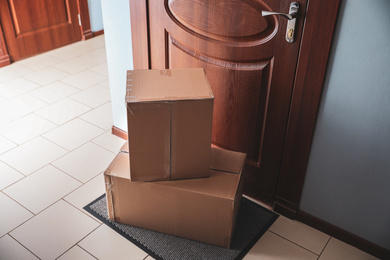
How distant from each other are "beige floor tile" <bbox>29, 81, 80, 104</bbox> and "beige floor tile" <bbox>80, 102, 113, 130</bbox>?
0.38m

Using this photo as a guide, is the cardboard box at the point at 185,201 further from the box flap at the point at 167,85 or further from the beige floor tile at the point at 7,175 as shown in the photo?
the beige floor tile at the point at 7,175

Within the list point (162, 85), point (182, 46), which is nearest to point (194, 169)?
point (162, 85)

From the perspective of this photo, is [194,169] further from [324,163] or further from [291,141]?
[324,163]

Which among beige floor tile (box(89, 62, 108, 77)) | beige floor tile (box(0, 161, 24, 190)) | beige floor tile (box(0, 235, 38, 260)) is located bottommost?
beige floor tile (box(0, 235, 38, 260))

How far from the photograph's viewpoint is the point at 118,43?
92.4 inches

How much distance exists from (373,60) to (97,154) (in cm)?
174

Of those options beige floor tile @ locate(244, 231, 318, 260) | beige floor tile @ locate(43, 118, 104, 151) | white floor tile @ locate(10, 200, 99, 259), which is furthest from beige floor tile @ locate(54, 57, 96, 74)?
beige floor tile @ locate(244, 231, 318, 260)

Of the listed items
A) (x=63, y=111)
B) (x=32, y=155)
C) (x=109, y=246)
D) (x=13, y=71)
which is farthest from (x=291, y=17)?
(x=13, y=71)

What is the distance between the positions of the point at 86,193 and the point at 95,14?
2735mm

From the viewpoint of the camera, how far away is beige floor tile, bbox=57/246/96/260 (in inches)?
71.0

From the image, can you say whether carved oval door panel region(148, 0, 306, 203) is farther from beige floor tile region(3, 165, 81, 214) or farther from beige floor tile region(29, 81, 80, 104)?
beige floor tile region(29, 81, 80, 104)

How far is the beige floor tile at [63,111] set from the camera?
289cm

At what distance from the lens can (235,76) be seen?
1931 mm

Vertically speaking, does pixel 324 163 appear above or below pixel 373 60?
below
